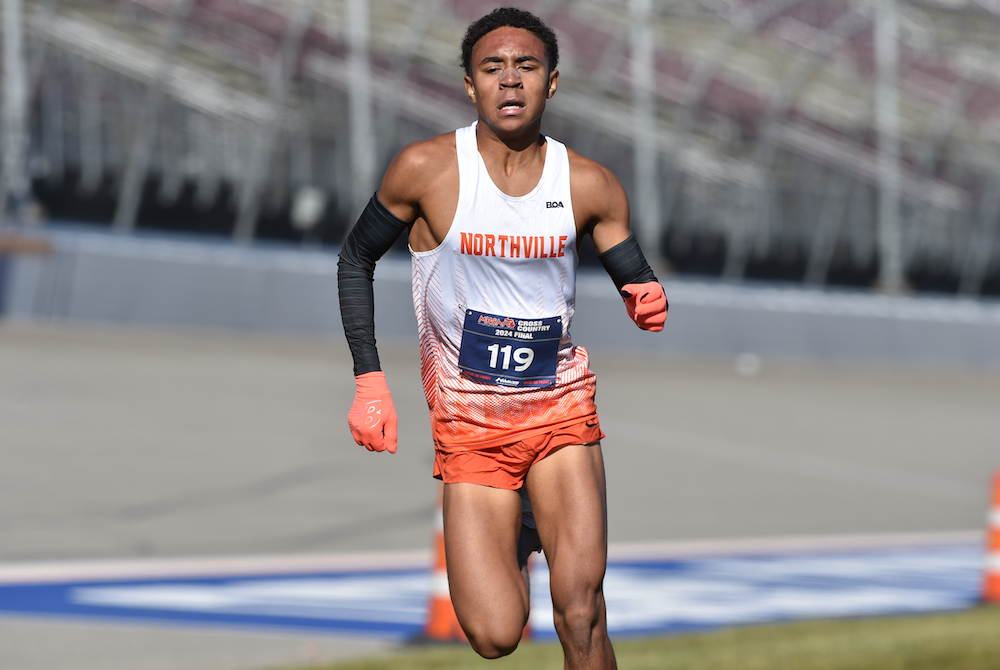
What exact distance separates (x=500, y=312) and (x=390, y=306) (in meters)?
19.4

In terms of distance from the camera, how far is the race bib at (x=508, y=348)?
441cm

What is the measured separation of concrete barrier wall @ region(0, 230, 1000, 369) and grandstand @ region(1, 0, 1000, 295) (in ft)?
3.18

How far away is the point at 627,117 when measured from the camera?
27359 millimetres

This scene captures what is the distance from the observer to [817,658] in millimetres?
6883

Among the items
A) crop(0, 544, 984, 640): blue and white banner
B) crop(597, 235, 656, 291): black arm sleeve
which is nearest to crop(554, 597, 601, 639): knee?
crop(597, 235, 656, 291): black arm sleeve

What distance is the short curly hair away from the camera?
4316mm

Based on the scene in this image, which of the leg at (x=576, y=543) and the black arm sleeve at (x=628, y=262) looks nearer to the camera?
the leg at (x=576, y=543)

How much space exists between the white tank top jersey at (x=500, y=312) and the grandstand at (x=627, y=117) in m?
18.3

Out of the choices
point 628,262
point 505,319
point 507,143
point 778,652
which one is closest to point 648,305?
point 628,262

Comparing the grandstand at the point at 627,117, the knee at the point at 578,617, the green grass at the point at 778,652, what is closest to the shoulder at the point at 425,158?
the knee at the point at 578,617

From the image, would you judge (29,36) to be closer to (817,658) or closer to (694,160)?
(694,160)

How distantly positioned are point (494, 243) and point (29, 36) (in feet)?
67.8

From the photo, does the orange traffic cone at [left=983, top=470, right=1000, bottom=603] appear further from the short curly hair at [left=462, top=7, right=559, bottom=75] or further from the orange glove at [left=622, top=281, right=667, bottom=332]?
the short curly hair at [left=462, top=7, right=559, bottom=75]

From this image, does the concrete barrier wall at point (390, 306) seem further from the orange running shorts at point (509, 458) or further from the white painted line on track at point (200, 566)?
the orange running shorts at point (509, 458)
